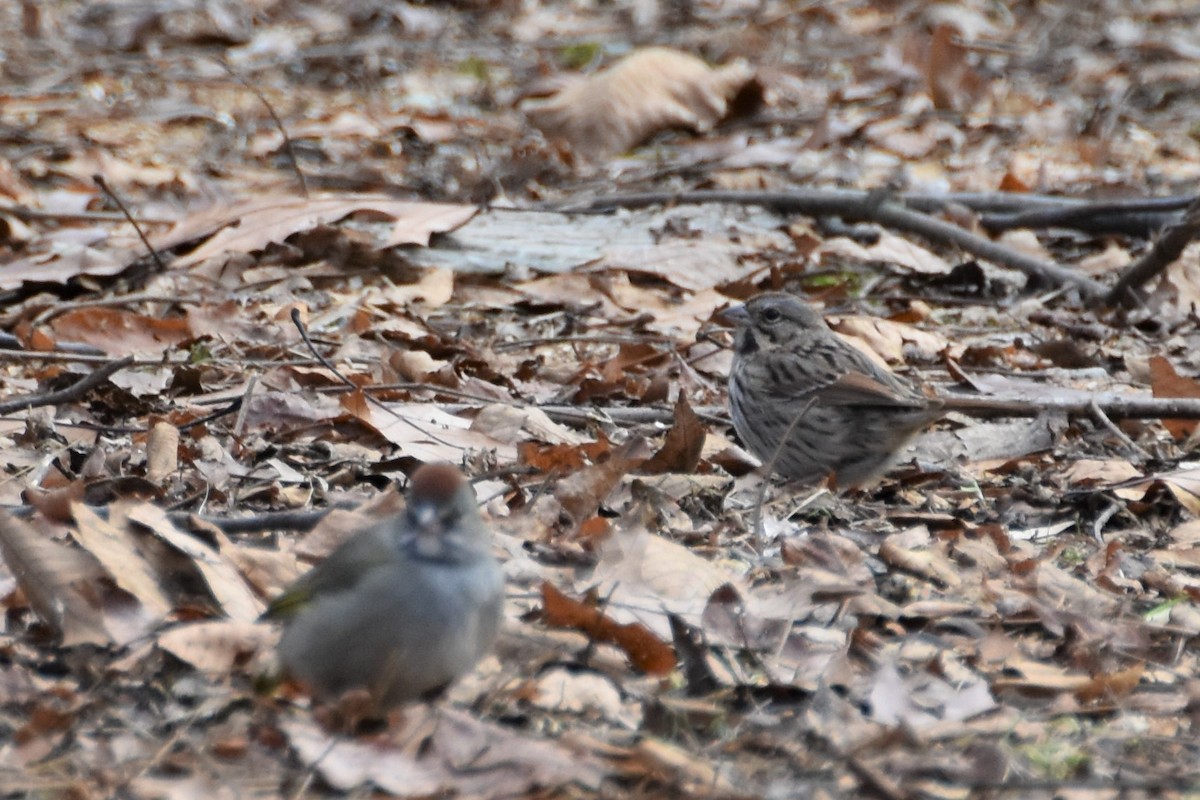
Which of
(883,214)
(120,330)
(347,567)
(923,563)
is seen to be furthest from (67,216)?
(347,567)

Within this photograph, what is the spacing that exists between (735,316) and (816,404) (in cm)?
71

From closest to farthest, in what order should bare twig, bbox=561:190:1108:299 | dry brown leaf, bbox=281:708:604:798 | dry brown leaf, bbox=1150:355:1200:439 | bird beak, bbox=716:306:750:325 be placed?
dry brown leaf, bbox=281:708:604:798, dry brown leaf, bbox=1150:355:1200:439, bird beak, bbox=716:306:750:325, bare twig, bbox=561:190:1108:299

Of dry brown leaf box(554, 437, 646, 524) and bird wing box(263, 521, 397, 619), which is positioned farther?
dry brown leaf box(554, 437, 646, 524)

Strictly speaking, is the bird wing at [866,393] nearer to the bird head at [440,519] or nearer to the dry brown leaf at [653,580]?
the dry brown leaf at [653,580]

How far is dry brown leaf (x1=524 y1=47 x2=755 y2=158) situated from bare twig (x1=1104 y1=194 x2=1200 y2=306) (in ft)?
11.6

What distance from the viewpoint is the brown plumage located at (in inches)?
233

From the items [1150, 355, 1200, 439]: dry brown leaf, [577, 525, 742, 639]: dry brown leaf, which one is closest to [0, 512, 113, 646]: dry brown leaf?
[577, 525, 742, 639]: dry brown leaf

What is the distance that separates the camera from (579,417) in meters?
5.73

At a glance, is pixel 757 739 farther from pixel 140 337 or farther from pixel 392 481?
pixel 140 337

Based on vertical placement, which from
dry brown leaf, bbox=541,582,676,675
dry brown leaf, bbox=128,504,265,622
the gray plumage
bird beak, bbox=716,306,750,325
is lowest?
bird beak, bbox=716,306,750,325

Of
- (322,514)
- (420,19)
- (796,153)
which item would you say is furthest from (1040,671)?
(420,19)

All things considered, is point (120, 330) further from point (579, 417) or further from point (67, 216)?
point (579, 417)

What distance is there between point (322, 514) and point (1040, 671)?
6.13 feet

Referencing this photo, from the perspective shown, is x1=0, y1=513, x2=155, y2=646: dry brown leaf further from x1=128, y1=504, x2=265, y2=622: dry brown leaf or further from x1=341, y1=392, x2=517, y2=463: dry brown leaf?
x1=341, y1=392, x2=517, y2=463: dry brown leaf
